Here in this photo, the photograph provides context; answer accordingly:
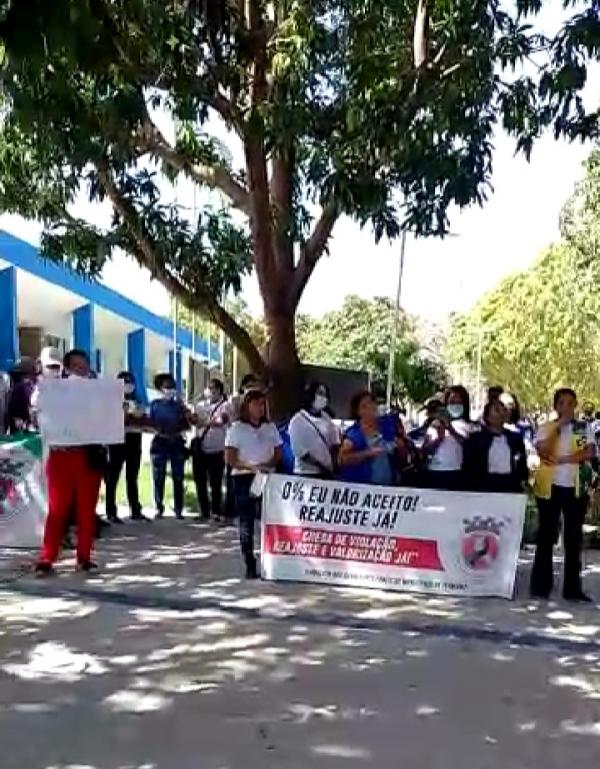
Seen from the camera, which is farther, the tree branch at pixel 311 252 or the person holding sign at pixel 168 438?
the person holding sign at pixel 168 438

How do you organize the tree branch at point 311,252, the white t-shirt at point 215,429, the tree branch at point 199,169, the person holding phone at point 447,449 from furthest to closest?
the white t-shirt at point 215,429
the tree branch at point 199,169
the tree branch at point 311,252
the person holding phone at point 447,449

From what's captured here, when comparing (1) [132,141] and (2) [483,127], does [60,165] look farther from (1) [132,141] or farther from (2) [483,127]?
(2) [483,127]

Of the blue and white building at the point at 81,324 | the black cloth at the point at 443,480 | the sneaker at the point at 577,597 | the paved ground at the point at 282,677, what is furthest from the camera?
the blue and white building at the point at 81,324

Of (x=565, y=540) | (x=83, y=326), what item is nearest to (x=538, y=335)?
(x=83, y=326)

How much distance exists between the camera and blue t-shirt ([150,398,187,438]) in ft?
41.0

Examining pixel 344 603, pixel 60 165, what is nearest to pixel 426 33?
pixel 60 165

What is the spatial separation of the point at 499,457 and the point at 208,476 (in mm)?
4708

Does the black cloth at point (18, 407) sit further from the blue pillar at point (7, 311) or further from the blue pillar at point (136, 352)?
the blue pillar at point (136, 352)

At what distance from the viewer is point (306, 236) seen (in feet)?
40.9

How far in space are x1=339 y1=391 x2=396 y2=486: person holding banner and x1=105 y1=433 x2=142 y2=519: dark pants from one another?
12.2 ft

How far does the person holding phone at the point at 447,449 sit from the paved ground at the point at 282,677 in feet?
4.44

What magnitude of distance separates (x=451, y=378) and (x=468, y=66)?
44.6 metres

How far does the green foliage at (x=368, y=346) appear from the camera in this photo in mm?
45781

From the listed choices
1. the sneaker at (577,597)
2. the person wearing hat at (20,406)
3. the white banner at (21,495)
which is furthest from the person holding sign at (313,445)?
the person wearing hat at (20,406)
